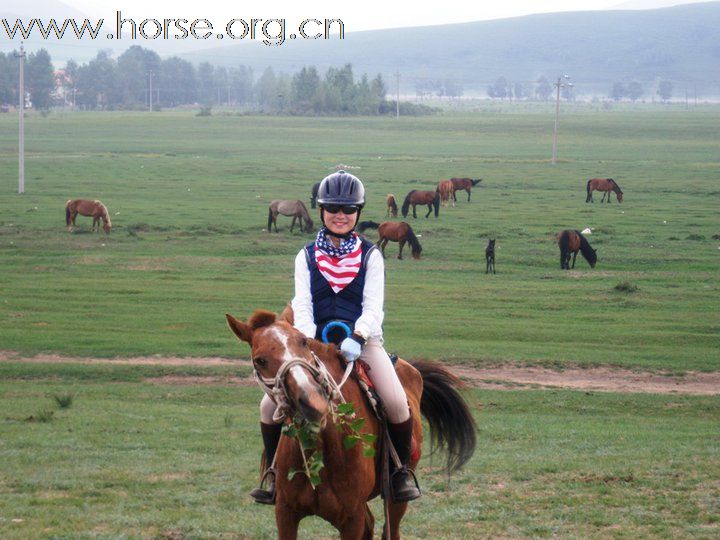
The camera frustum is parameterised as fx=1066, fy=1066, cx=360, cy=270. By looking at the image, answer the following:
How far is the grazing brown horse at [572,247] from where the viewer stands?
1115 inches

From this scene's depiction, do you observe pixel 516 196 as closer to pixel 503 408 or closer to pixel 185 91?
pixel 503 408

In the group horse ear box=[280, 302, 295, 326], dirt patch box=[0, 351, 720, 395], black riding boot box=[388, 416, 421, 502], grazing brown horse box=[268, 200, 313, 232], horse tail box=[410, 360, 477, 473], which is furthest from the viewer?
grazing brown horse box=[268, 200, 313, 232]

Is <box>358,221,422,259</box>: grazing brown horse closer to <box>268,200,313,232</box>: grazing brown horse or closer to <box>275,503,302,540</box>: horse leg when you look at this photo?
<box>268,200,313,232</box>: grazing brown horse

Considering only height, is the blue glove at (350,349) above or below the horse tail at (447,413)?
A: above

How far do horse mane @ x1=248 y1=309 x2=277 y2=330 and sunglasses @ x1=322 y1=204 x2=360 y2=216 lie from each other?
1068mm

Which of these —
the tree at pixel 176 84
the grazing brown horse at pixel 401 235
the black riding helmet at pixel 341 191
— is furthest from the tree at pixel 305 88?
the black riding helmet at pixel 341 191

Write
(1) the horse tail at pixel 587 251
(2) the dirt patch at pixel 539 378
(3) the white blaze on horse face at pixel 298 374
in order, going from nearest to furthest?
(3) the white blaze on horse face at pixel 298 374 < (2) the dirt patch at pixel 539 378 < (1) the horse tail at pixel 587 251

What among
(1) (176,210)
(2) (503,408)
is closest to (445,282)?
(2) (503,408)

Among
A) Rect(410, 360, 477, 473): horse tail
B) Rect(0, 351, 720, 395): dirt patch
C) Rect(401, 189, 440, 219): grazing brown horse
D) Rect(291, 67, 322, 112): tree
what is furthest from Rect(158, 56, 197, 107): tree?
Rect(410, 360, 477, 473): horse tail

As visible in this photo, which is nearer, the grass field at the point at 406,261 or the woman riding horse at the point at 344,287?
the woman riding horse at the point at 344,287

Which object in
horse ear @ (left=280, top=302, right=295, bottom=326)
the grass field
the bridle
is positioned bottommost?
the grass field

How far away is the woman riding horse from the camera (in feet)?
19.2

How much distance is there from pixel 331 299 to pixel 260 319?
903 mm

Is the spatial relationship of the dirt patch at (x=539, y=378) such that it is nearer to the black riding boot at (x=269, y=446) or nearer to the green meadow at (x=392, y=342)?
the green meadow at (x=392, y=342)
